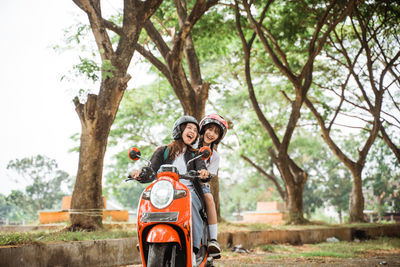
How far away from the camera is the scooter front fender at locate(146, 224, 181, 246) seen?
3.08 meters

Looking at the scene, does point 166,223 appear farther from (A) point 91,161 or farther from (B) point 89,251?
(A) point 91,161

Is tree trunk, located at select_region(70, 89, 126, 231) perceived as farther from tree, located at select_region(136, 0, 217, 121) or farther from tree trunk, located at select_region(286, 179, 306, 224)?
tree trunk, located at select_region(286, 179, 306, 224)

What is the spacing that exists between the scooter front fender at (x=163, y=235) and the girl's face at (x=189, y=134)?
1053 millimetres

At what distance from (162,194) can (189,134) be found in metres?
0.93

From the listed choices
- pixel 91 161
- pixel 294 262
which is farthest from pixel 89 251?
pixel 294 262

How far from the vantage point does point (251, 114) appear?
17.4 meters

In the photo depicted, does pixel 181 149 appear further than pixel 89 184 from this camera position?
No

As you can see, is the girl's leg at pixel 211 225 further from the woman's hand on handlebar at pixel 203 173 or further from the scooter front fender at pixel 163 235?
the scooter front fender at pixel 163 235

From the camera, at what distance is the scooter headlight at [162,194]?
318 cm

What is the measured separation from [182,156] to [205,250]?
36.9 inches

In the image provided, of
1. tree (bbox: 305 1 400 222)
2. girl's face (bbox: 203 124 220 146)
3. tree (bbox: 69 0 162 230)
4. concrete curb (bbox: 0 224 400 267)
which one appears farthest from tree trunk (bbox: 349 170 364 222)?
girl's face (bbox: 203 124 220 146)

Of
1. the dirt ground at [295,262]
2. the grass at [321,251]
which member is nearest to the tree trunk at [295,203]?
the grass at [321,251]

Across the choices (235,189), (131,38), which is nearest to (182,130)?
(131,38)

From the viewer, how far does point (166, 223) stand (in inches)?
125
